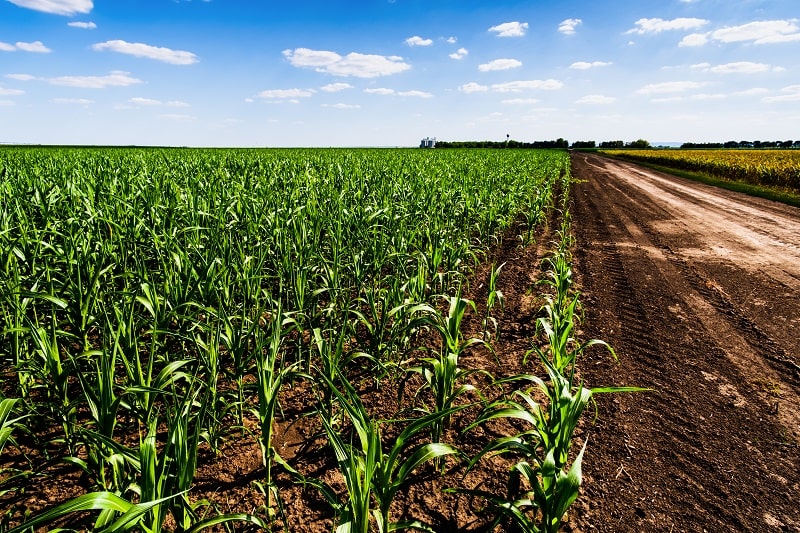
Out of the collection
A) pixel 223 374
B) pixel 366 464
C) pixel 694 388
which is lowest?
pixel 694 388

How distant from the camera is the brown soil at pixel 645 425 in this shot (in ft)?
8.05

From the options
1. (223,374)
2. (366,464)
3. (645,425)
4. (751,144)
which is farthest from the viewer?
(751,144)

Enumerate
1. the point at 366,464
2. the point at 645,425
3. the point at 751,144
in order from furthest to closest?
1. the point at 751,144
2. the point at 645,425
3. the point at 366,464

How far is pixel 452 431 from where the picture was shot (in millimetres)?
3119

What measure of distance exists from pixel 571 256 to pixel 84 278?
737cm

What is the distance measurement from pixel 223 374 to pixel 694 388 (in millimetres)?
4074

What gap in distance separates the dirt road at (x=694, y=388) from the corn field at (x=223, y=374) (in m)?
0.43

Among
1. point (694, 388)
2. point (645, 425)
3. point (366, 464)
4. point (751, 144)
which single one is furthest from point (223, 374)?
point (751, 144)

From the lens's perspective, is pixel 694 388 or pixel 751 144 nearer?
pixel 694 388

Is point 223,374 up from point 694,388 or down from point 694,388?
up

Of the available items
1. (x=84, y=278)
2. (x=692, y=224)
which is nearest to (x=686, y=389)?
(x=84, y=278)

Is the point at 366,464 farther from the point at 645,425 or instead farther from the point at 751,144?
the point at 751,144

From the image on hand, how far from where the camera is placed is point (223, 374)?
145 inches

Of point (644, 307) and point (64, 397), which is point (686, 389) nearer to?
point (644, 307)
